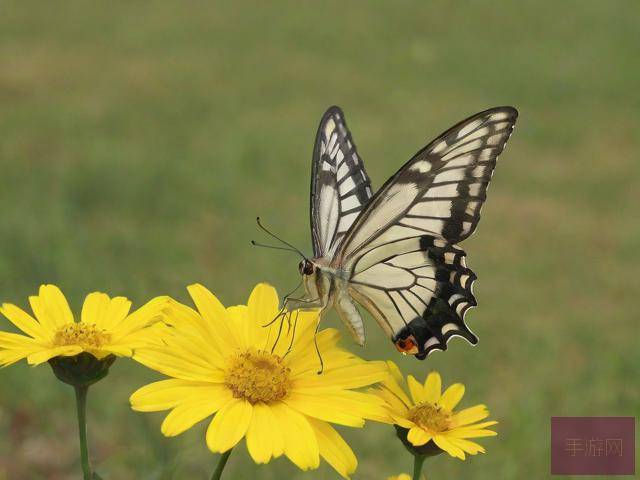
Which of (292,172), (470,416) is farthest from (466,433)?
(292,172)

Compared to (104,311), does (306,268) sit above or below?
above

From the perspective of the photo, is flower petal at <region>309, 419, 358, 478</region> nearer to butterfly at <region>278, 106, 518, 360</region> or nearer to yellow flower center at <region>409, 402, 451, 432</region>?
yellow flower center at <region>409, 402, 451, 432</region>

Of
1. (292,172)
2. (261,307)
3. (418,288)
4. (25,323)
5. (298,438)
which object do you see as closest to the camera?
(298,438)

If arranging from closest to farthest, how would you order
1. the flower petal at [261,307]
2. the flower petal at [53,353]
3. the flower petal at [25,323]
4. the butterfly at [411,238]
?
the flower petal at [53,353] → the flower petal at [25,323] → the flower petal at [261,307] → the butterfly at [411,238]

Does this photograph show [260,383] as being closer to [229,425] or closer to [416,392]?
[229,425]

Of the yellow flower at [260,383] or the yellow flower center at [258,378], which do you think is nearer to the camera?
the yellow flower at [260,383]

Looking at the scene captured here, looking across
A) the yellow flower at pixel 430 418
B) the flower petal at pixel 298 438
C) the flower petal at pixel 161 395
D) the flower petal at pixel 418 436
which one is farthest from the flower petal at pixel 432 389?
the flower petal at pixel 161 395

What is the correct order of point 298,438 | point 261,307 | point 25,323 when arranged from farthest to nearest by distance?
point 261,307 → point 25,323 → point 298,438

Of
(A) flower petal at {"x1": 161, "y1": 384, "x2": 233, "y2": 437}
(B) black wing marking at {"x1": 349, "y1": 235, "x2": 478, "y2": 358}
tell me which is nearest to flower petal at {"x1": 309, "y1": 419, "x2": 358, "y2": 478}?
(A) flower petal at {"x1": 161, "y1": 384, "x2": 233, "y2": 437}

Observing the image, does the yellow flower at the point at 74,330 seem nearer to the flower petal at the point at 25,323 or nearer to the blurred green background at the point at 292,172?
the flower petal at the point at 25,323
